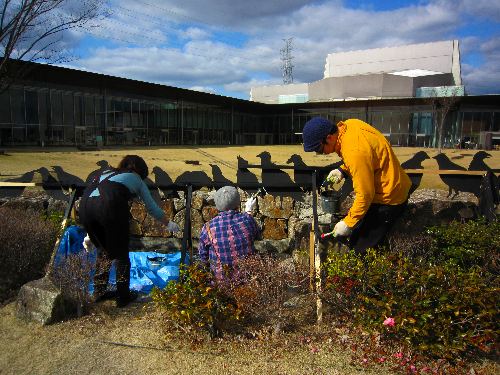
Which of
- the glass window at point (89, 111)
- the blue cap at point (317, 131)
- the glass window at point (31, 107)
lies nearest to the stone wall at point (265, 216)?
Answer: the blue cap at point (317, 131)

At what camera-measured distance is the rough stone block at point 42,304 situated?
3.07 m

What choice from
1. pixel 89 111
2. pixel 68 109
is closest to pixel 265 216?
pixel 68 109

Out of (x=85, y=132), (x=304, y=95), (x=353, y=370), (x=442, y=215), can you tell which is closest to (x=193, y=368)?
(x=353, y=370)

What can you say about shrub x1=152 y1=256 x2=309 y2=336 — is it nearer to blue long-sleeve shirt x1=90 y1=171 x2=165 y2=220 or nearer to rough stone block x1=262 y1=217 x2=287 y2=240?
blue long-sleeve shirt x1=90 y1=171 x2=165 y2=220

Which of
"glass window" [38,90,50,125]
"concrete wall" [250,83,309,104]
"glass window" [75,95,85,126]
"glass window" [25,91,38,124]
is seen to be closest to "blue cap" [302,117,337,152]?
"glass window" [25,91,38,124]

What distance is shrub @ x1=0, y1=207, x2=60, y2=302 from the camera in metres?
3.68

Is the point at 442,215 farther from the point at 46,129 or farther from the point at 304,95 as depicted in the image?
the point at 304,95

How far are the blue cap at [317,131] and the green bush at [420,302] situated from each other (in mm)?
859

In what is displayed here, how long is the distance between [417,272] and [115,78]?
23.6 metres

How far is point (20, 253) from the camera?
3711 millimetres

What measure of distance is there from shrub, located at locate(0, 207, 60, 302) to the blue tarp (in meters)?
0.20

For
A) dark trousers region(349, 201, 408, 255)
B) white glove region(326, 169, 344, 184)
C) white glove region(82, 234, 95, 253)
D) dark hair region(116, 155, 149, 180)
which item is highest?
dark hair region(116, 155, 149, 180)

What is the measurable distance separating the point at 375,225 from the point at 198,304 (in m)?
1.46

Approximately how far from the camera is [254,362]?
257 centimetres
